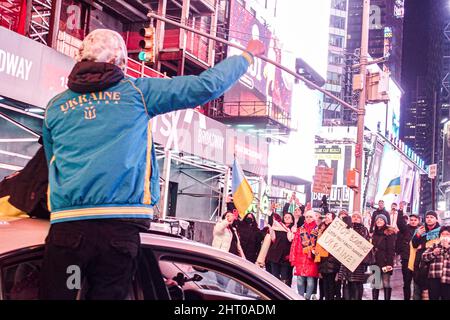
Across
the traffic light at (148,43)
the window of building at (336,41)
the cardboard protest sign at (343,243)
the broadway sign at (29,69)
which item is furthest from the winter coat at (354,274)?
the window of building at (336,41)

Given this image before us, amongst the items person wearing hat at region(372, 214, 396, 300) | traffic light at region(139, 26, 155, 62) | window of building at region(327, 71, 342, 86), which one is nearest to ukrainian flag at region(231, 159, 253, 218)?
person wearing hat at region(372, 214, 396, 300)

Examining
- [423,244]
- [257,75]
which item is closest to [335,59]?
[257,75]

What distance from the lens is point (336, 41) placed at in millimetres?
88000

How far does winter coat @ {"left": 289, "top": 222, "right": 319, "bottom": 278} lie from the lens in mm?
13086

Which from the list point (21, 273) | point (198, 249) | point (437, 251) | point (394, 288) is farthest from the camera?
Answer: point (394, 288)

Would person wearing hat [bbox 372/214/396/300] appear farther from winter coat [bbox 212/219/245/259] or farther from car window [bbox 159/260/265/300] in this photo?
car window [bbox 159/260/265/300]

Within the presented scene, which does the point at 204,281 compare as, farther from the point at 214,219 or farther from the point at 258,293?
the point at 214,219

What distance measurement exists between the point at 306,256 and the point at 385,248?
6.45 ft

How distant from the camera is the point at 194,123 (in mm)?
22109

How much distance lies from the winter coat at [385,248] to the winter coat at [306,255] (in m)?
1.57

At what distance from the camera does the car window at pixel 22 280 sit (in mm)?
2527

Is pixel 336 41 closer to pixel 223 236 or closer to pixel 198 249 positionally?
pixel 223 236

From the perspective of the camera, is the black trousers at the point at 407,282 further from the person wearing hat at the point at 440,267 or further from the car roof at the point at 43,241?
the car roof at the point at 43,241

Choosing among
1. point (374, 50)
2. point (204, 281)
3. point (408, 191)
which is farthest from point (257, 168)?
point (374, 50)
